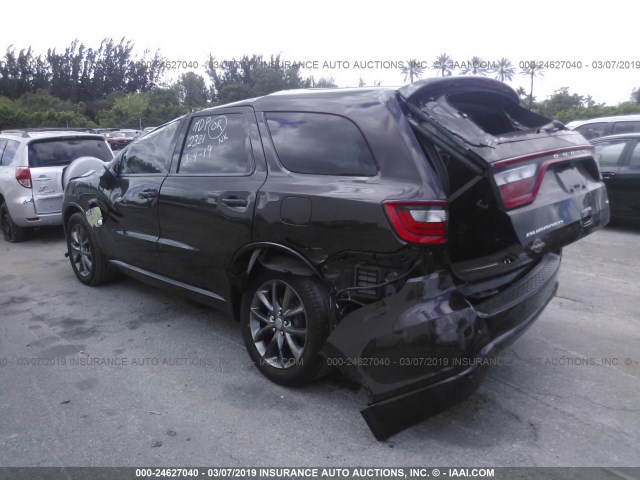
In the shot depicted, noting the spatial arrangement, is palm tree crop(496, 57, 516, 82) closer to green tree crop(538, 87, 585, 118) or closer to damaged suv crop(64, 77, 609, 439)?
green tree crop(538, 87, 585, 118)

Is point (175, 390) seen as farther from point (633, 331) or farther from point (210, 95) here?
point (210, 95)

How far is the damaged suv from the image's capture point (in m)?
2.72

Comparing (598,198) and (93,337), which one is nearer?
(598,198)

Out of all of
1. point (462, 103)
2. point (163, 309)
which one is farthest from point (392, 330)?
point (163, 309)

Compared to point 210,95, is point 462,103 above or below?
below

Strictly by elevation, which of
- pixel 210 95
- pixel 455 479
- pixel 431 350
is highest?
pixel 210 95

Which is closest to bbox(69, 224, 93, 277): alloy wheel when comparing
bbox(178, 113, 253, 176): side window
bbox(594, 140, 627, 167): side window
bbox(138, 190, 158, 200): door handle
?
bbox(138, 190, 158, 200): door handle

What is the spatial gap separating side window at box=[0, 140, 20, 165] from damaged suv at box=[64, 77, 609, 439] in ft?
17.3

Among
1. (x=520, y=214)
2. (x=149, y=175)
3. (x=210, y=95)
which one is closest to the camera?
(x=520, y=214)

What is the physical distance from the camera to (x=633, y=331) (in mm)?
4250

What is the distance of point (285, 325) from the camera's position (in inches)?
135

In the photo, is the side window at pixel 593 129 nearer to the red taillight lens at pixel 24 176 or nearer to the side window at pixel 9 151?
the red taillight lens at pixel 24 176

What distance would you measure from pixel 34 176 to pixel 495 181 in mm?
7066

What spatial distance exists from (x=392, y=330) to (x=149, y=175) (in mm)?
2803
